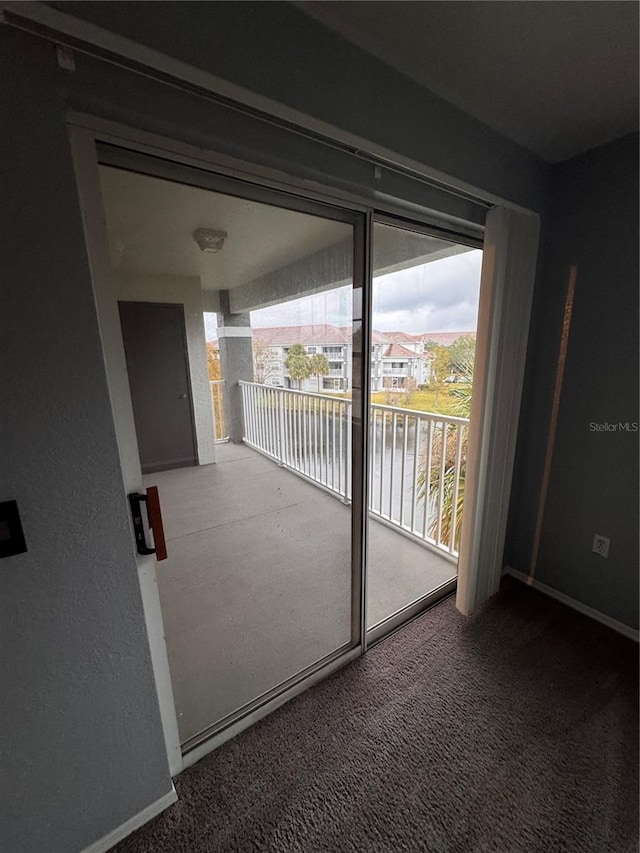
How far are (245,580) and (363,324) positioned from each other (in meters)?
1.33

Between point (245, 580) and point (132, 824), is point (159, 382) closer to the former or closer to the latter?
point (245, 580)

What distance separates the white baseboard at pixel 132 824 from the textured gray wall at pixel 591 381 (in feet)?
7.19

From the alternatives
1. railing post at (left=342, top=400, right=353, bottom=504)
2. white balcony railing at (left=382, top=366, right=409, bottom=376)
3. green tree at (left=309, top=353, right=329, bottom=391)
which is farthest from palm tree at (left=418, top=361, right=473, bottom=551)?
green tree at (left=309, top=353, right=329, bottom=391)

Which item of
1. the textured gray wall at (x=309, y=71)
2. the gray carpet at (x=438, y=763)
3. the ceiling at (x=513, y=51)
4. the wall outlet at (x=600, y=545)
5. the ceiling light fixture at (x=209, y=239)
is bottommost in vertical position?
the gray carpet at (x=438, y=763)

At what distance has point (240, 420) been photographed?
4.65 feet

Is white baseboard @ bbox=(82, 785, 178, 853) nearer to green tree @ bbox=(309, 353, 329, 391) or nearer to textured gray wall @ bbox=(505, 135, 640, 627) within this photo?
green tree @ bbox=(309, 353, 329, 391)

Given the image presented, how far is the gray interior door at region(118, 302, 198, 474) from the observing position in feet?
3.37

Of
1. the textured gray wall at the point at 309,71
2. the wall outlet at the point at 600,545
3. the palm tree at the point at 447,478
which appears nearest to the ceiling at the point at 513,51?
the textured gray wall at the point at 309,71

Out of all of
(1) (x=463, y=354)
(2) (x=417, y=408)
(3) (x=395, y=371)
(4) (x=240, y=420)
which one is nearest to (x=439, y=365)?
(1) (x=463, y=354)

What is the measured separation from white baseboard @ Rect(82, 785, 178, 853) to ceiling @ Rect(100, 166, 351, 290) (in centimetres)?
173

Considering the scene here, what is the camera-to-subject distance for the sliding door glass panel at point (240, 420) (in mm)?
1069

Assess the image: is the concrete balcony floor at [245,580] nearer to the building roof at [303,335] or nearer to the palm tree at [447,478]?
the building roof at [303,335]

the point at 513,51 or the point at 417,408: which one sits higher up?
the point at 513,51

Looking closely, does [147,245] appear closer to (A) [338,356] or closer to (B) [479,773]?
(A) [338,356]
